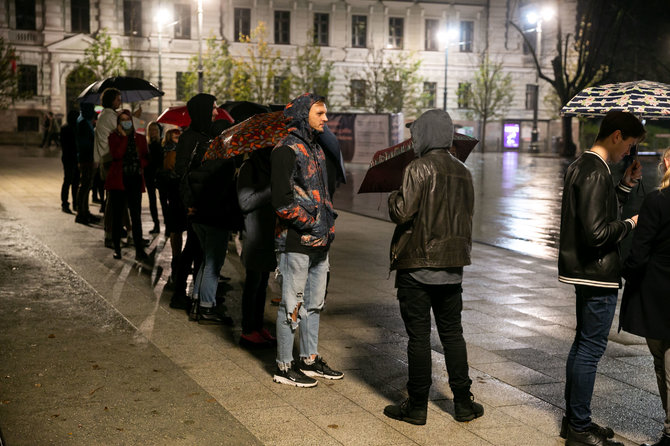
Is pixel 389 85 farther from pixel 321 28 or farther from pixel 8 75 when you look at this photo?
pixel 8 75

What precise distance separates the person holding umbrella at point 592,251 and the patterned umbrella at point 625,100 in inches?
99.9

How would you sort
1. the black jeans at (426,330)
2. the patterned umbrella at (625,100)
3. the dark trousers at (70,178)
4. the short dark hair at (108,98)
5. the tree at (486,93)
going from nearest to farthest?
the black jeans at (426,330)
the patterned umbrella at (625,100)
the short dark hair at (108,98)
the dark trousers at (70,178)
the tree at (486,93)

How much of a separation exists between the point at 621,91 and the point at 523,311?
2332mm

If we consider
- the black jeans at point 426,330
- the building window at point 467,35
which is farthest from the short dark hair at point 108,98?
the building window at point 467,35

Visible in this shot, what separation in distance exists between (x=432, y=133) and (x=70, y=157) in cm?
1273

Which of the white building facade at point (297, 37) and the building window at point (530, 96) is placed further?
the building window at point (530, 96)

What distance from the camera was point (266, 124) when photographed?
6.13 m

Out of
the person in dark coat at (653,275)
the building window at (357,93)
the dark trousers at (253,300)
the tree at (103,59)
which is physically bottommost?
the dark trousers at (253,300)

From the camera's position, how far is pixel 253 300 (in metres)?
6.85

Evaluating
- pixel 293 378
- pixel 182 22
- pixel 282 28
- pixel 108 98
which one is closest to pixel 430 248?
pixel 293 378

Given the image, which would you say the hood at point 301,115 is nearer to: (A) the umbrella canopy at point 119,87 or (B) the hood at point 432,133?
(B) the hood at point 432,133

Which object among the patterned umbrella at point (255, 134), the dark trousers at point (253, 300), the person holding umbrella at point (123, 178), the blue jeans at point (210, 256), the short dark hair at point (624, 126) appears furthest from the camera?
the person holding umbrella at point (123, 178)

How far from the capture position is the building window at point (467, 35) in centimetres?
6462

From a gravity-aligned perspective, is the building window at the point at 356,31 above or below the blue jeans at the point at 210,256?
above
